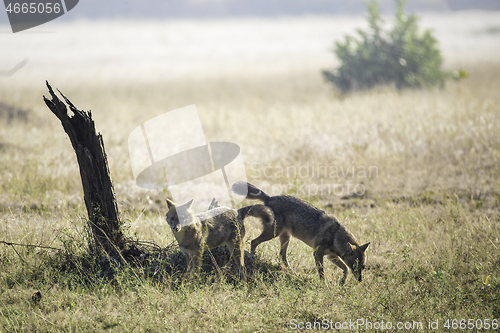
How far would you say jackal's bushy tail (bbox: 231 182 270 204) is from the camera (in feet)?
19.0

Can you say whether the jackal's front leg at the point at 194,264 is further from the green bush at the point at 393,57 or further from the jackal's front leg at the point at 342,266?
the green bush at the point at 393,57

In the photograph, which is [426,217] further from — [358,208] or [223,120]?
[223,120]

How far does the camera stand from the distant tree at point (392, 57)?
21906 millimetres

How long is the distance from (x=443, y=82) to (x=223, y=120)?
13687 mm

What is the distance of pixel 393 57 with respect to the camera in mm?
22391

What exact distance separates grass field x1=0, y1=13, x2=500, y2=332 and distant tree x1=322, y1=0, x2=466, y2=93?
1931 millimetres

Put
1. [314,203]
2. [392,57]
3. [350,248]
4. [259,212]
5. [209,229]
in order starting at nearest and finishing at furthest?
[209,229], [350,248], [259,212], [314,203], [392,57]

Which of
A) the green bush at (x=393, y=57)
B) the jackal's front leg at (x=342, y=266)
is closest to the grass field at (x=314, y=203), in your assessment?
the jackal's front leg at (x=342, y=266)

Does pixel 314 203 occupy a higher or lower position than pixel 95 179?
lower

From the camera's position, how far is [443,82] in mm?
22375

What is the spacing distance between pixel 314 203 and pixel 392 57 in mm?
16660

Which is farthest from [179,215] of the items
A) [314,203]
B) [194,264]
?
[314,203]

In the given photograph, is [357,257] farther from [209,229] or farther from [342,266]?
[209,229]

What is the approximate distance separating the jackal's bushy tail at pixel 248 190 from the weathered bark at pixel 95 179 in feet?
5.76
